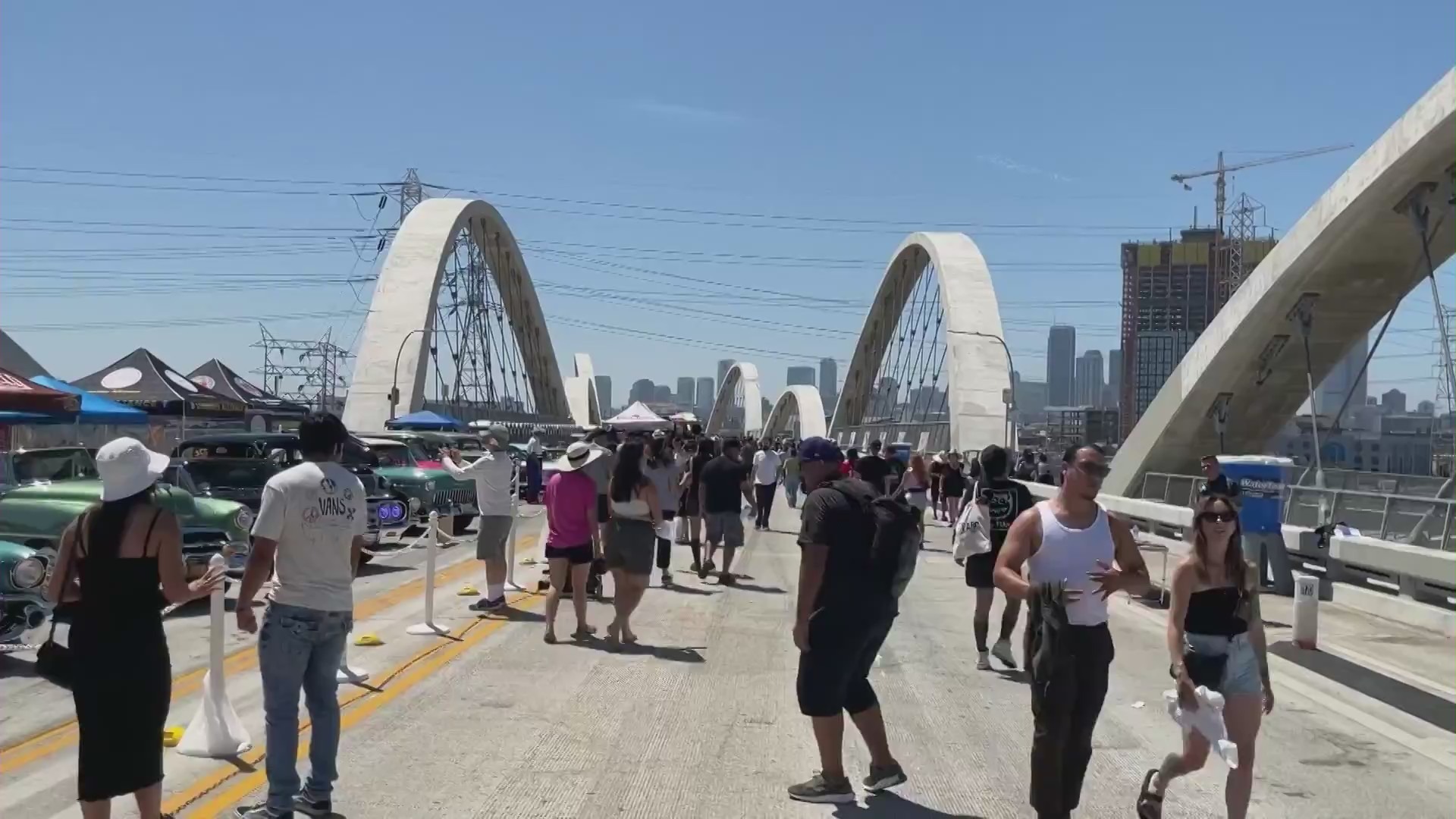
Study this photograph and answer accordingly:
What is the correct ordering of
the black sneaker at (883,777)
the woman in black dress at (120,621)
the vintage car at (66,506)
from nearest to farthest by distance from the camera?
the woman in black dress at (120,621)
the black sneaker at (883,777)
the vintage car at (66,506)

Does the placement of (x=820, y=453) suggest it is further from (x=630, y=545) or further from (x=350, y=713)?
(x=630, y=545)

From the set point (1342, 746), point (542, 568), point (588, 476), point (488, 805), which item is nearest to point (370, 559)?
point (542, 568)

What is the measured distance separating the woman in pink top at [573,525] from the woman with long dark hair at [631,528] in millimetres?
203

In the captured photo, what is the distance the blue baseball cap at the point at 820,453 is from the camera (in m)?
6.14

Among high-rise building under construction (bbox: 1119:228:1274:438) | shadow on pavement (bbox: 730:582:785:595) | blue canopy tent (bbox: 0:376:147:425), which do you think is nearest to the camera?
shadow on pavement (bbox: 730:582:785:595)

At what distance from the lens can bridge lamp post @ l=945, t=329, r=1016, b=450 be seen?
153ft

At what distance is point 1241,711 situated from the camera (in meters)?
5.22

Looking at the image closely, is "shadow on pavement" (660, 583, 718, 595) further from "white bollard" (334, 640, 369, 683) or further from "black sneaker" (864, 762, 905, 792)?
"black sneaker" (864, 762, 905, 792)

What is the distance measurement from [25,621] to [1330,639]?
10786 millimetres

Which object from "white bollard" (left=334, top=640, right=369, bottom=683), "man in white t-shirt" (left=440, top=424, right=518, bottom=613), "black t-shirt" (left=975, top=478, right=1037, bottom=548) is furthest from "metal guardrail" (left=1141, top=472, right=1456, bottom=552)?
"white bollard" (left=334, top=640, right=369, bottom=683)

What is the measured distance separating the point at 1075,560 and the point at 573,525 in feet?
19.3

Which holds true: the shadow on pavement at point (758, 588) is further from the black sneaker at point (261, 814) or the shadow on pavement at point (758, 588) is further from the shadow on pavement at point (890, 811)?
the black sneaker at point (261, 814)

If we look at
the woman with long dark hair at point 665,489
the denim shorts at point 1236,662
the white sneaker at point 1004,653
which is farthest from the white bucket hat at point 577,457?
the denim shorts at point 1236,662

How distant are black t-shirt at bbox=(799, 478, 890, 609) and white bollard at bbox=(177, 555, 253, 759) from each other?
308cm
